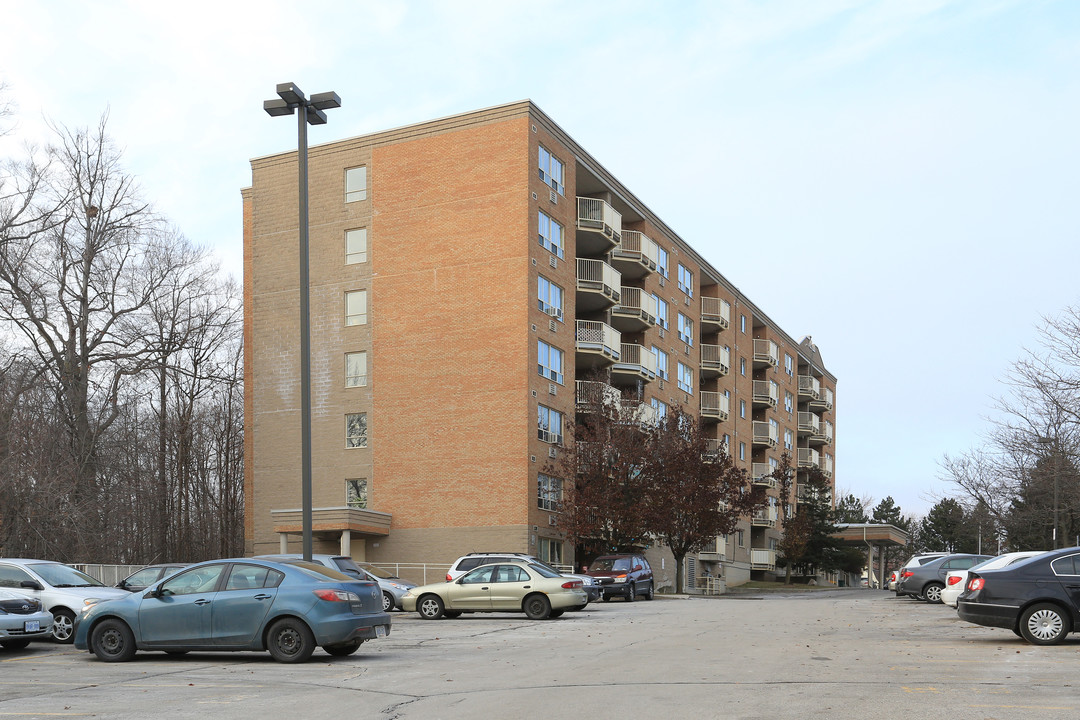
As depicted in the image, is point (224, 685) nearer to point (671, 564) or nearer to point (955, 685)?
point (955, 685)

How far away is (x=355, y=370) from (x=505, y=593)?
24233mm

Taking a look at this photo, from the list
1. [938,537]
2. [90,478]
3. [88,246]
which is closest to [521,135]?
[88,246]

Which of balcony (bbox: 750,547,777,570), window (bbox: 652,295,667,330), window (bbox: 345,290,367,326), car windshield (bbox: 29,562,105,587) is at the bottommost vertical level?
balcony (bbox: 750,547,777,570)

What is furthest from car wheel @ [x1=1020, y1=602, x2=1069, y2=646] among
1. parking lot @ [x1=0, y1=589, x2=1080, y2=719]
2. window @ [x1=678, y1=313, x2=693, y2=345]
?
window @ [x1=678, y1=313, x2=693, y2=345]

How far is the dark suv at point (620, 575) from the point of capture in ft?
125

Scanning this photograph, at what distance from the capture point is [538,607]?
2595cm

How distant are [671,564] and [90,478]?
100 ft

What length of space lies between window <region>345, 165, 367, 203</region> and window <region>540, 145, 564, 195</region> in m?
7.86

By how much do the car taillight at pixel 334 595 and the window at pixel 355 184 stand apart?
35580 mm

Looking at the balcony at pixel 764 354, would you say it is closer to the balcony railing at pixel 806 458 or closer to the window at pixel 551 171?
the balcony railing at pixel 806 458

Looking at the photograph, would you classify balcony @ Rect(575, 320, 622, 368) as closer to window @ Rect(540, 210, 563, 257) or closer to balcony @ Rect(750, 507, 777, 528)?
window @ Rect(540, 210, 563, 257)

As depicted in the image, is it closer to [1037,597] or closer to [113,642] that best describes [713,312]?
[1037,597]

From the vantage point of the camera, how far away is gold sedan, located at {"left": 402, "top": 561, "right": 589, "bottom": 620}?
85.0 ft

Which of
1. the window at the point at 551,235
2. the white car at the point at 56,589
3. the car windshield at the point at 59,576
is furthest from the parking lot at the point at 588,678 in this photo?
the window at the point at 551,235
